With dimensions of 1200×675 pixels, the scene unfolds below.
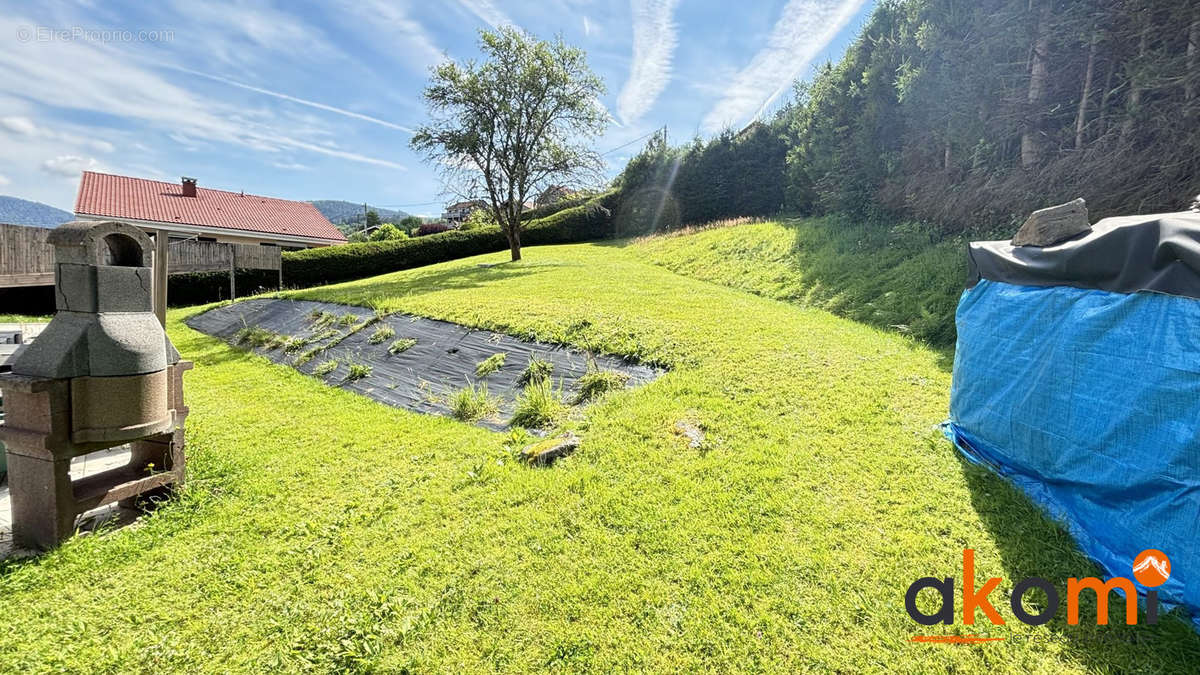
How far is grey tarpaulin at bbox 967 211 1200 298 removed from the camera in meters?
1.99

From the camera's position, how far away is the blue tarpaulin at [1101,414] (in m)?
1.96

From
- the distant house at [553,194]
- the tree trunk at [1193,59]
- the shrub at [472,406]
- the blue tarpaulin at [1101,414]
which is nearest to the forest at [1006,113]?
the tree trunk at [1193,59]

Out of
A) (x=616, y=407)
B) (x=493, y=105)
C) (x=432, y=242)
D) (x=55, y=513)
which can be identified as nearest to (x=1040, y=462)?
(x=616, y=407)

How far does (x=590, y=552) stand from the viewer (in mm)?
2574

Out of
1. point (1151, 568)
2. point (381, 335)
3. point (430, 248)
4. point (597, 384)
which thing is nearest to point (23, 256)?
point (381, 335)

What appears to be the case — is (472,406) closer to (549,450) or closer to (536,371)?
(536,371)

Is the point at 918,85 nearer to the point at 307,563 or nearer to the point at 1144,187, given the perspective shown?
the point at 1144,187

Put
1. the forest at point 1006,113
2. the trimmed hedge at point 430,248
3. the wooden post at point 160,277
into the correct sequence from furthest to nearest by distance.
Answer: the trimmed hedge at point 430,248, the forest at point 1006,113, the wooden post at point 160,277

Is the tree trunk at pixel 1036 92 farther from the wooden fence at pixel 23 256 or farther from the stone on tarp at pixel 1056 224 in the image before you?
the wooden fence at pixel 23 256

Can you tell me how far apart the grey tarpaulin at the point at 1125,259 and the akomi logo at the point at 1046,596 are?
119 centimetres

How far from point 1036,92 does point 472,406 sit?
10.3m

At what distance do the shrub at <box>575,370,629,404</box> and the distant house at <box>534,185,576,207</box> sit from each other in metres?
13.2

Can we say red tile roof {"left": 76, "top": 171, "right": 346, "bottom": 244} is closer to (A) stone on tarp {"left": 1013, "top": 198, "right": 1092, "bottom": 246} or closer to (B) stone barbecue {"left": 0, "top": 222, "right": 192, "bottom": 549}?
(B) stone barbecue {"left": 0, "top": 222, "right": 192, "bottom": 549}

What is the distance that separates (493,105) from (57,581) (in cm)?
1593
